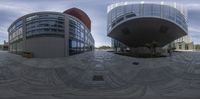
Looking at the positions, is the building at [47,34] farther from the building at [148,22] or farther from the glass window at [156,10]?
the glass window at [156,10]

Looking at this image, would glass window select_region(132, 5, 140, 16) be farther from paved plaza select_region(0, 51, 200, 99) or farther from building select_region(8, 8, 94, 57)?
paved plaza select_region(0, 51, 200, 99)

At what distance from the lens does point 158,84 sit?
35.7 feet

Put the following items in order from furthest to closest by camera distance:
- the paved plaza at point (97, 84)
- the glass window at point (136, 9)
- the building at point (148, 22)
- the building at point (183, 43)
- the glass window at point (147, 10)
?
the building at point (183, 43), the glass window at point (136, 9), the glass window at point (147, 10), the building at point (148, 22), the paved plaza at point (97, 84)

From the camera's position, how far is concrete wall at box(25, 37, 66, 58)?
29656 mm

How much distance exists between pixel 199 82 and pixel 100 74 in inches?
275

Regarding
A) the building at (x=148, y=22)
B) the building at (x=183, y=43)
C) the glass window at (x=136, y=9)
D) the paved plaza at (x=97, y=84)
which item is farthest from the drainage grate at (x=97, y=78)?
the building at (x=183, y=43)

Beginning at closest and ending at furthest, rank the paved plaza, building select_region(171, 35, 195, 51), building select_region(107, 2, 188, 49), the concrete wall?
the paved plaza → the concrete wall → building select_region(107, 2, 188, 49) → building select_region(171, 35, 195, 51)

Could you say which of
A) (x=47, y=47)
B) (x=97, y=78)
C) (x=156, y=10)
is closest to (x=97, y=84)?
(x=97, y=78)

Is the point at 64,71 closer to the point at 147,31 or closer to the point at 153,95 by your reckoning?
the point at 153,95

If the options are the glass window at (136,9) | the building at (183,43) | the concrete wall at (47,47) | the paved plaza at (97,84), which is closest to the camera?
the paved plaza at (97,84)

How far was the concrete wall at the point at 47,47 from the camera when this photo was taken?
2966cm

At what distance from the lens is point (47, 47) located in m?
29.7

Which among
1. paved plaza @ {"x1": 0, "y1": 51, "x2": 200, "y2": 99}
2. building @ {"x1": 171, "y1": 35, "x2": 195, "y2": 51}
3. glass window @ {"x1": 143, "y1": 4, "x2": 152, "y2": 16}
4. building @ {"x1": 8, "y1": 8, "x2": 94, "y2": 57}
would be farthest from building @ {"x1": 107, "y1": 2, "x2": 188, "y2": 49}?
building @ {"x1": 171, "y1": 35, "x2": 195, "y2": 51}

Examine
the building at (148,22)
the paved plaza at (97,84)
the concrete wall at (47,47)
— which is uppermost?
the building at (148,22)
